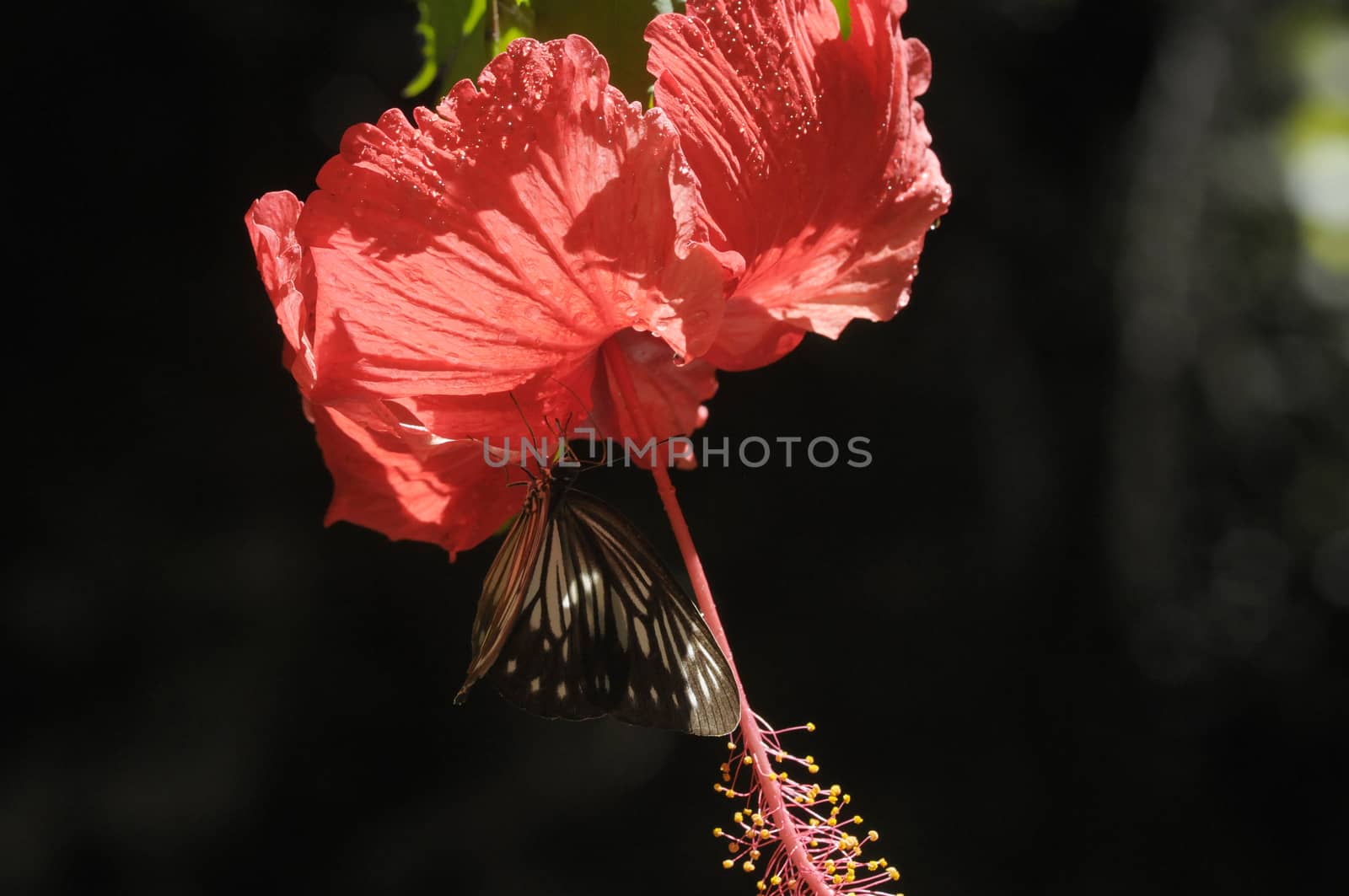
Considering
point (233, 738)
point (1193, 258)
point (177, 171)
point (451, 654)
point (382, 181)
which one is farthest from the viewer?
point (1193, 258)

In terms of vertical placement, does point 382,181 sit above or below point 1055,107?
below

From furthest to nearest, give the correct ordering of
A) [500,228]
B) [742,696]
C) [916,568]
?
[916,568], [742,696], [500,228]

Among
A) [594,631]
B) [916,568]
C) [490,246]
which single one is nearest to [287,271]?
[490,246]

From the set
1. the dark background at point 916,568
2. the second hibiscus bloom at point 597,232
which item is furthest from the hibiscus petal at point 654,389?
the dark background at point 916,568

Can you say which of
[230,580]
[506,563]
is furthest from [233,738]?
[506,563]

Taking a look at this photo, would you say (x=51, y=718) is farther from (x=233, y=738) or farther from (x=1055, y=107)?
(x=1055, y=107)

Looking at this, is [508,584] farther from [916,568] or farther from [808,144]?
[916,568]
